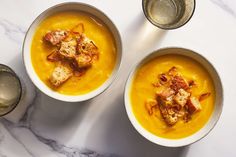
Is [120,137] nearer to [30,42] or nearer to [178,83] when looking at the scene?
[178,83]

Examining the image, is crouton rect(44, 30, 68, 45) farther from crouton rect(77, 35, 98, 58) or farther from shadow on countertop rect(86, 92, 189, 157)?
shadow on countertop rect(86, 92, 189, 157)

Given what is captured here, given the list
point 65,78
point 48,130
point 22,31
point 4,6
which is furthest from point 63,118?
point 4,6

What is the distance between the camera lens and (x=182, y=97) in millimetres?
1680

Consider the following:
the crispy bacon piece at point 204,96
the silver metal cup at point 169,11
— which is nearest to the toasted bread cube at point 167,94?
the crispy bacon piece at point 204,96

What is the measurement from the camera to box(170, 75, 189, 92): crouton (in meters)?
1.69

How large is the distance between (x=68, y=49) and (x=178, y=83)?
1.30 feet

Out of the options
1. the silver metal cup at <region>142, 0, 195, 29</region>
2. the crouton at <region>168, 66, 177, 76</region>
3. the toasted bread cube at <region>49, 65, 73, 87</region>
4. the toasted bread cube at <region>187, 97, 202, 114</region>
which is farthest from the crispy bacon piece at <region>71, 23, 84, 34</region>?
the toasted bread cube at <region>187, 97, 202, 114</region>

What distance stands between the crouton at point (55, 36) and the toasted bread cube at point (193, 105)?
49cm

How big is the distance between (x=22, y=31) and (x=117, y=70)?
40 centimetres

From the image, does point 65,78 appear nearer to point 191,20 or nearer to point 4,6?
point 4,6

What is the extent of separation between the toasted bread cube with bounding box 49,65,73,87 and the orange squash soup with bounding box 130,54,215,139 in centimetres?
23

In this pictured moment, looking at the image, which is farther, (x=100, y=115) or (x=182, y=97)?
(x=100, y=115)

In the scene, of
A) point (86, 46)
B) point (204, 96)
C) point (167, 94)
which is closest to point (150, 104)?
point (167, 94)

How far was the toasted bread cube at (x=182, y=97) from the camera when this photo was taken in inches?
66.1
